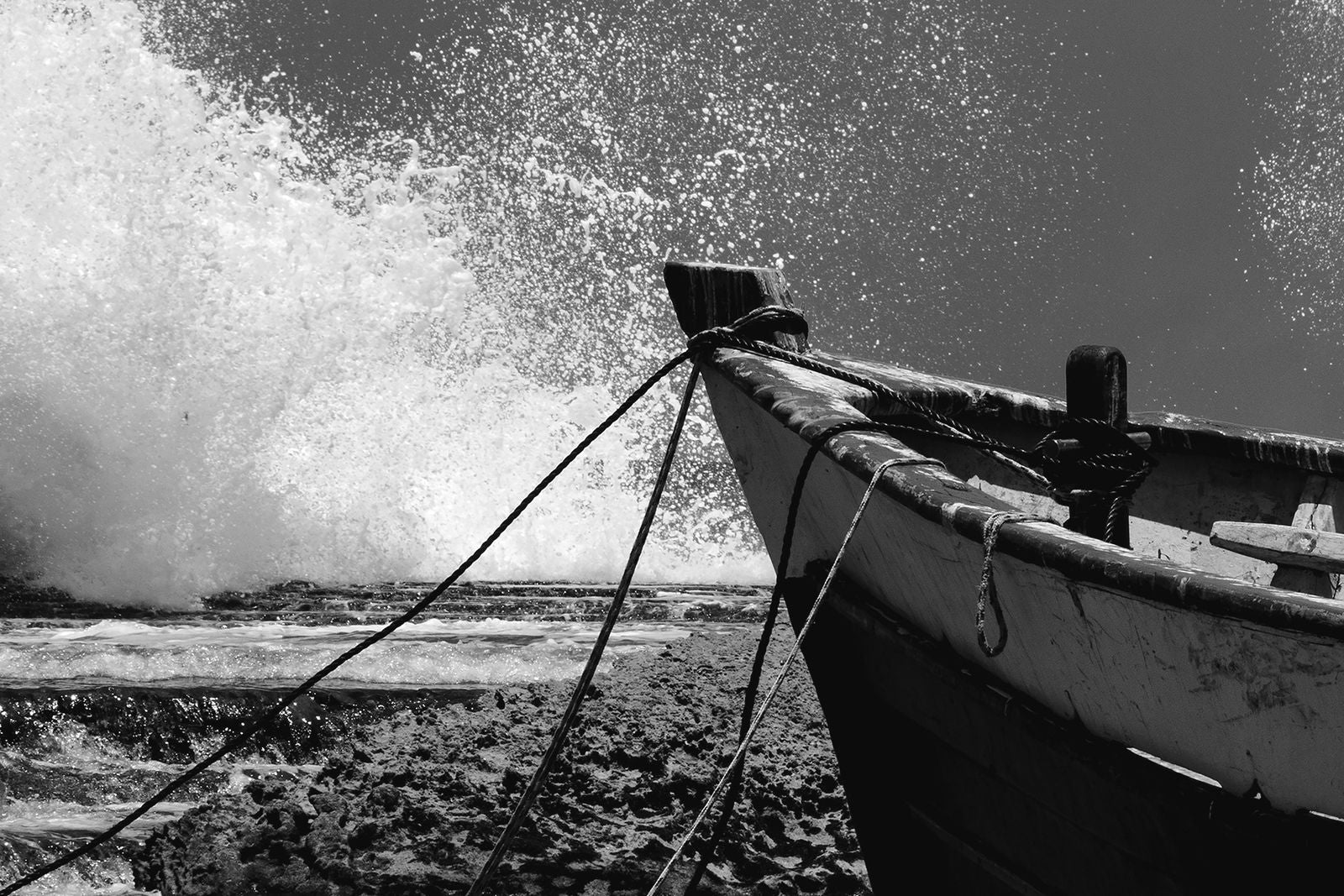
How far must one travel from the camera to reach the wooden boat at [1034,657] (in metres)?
1.56

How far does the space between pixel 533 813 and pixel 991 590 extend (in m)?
1.95

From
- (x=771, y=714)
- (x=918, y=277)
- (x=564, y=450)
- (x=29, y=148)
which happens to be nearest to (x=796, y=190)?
(x=918, y=277)

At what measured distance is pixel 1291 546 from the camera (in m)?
2.65

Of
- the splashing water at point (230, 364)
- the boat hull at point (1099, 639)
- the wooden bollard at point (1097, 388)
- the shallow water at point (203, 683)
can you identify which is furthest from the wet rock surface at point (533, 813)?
the splashing water at point (230, 364)

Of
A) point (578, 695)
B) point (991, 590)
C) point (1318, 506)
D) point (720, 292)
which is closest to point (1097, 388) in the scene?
point (991, 590)

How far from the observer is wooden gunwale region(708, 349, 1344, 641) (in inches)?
60.1

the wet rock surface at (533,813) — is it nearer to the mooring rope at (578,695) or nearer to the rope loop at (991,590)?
the mooring rope at (578,695)

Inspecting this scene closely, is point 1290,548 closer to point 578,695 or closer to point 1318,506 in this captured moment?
point 1318,506

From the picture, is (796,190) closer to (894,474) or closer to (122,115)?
(122,115)

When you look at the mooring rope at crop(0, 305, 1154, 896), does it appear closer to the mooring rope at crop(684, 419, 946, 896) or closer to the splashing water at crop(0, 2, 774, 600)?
the mooring rope at crop(684, 419, 946, 896)

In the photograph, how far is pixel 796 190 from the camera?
40.4 feet

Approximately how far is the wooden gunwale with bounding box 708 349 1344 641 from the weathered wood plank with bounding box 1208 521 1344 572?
0.89 metres

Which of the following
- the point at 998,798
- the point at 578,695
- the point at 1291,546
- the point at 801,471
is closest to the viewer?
the point at 998,798

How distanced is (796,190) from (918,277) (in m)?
1.92
